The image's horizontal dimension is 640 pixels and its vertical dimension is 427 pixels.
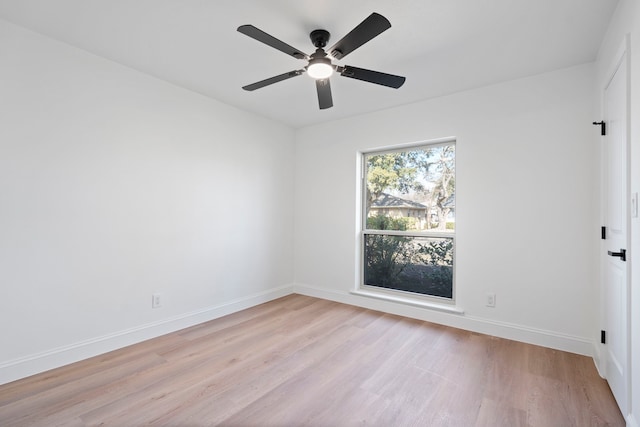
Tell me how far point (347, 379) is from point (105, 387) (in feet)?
5.50

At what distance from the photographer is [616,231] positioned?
195 cm

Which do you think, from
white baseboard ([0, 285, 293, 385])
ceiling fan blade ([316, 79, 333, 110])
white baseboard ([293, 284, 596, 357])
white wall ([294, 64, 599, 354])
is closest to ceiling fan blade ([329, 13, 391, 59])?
ceiling fan blade ([316, 79, 333, 110])

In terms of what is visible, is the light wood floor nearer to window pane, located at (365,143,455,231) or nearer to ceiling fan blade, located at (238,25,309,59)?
window pane, located at (365,143,455,231)

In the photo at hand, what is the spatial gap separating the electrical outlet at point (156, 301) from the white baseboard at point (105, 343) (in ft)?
0.54

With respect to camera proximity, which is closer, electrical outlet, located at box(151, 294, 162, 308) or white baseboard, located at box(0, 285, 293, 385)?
white baseboard, located at box(0, 285, 293, 385)

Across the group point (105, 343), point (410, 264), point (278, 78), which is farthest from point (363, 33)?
point (105, 343)

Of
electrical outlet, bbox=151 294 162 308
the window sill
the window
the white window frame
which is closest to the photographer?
electrical outlet, bbox=151 294 162 308

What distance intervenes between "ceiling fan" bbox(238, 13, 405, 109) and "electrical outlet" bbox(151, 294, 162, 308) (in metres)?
2.14

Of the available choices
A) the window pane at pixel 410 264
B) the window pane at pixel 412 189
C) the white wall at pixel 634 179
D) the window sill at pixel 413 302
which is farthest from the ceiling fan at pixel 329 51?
the window sill at pixel 413 302

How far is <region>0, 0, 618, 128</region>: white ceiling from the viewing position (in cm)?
190

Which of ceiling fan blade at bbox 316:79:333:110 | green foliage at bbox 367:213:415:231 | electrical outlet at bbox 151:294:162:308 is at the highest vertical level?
ceiling fan blade at bbox 316:79:333:110

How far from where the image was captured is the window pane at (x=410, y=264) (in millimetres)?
3406

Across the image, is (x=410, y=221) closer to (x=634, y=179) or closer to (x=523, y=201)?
(x=523, y=201)

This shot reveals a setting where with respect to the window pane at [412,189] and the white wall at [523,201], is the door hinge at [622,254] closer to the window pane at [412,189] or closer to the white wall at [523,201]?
the white wall at [523,201]
